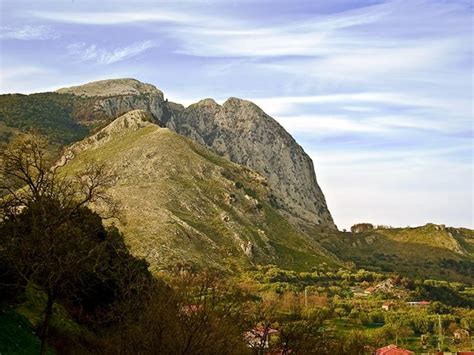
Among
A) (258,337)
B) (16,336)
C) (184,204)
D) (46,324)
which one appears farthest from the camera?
(184,204)

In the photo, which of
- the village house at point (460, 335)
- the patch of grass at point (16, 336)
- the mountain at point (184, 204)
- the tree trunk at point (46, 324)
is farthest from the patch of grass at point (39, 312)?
the village house at point (460, 335)

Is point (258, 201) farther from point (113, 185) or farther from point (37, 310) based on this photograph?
point (37, 310)

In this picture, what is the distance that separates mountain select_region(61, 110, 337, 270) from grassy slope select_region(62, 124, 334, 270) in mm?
266

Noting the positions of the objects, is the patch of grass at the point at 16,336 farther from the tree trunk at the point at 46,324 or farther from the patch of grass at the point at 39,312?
the patch of grass at the point at 39,312

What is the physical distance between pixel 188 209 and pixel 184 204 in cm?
217

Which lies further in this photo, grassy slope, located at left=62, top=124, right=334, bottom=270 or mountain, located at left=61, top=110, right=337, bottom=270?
mountain, located at left=61, top=110, right=337, bottom=270

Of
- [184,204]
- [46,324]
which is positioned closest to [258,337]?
[46,324]

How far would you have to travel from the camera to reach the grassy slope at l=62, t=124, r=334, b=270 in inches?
4685

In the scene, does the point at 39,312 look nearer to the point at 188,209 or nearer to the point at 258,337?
the point at 258,337

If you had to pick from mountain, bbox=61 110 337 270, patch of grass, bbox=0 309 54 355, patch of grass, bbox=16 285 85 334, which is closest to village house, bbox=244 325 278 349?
patch of grass, bbox=16 285 85 334

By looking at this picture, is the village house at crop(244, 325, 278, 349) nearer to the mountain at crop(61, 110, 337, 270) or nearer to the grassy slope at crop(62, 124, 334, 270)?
the mountain at crop(61, 110, 337, 270)

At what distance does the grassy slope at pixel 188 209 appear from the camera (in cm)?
11900

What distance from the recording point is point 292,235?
166 m

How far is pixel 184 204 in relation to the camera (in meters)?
141
